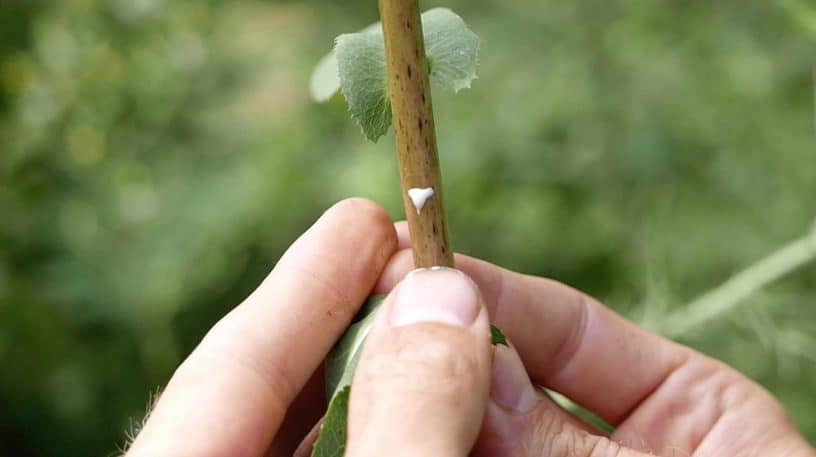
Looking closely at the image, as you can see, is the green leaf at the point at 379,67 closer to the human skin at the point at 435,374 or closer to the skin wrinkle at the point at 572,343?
the human skin at the point at 435,374

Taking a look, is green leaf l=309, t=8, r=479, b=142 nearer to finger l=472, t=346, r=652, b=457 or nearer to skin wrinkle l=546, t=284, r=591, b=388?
finger l=472, t=346, r=652, b=457

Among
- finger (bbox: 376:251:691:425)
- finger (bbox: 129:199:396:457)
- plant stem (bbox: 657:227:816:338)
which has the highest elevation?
finger (bbox: 129:199:396:457)

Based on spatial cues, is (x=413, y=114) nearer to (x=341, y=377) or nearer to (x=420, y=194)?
(x=420, y=194)

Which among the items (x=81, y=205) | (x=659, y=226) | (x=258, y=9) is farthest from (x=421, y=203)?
(x=258, y=9)

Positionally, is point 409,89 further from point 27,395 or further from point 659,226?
point 27,395

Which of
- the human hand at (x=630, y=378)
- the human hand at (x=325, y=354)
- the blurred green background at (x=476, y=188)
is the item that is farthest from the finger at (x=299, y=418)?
the blurred green background at (x=476, y=188)

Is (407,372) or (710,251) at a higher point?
(407,372)

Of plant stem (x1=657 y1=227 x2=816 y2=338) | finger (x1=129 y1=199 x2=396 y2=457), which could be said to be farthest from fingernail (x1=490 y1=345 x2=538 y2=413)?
plant stem (x1=657 y1=227 x2=816 y2=338)
